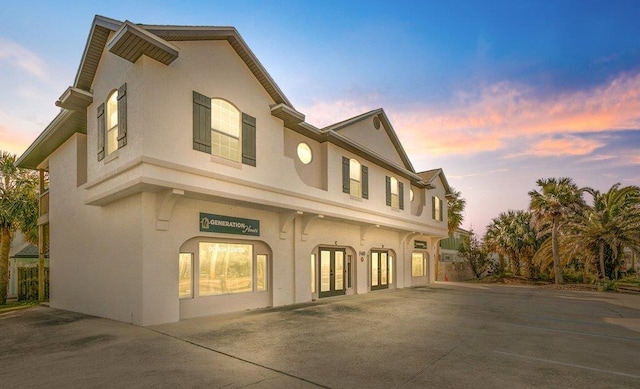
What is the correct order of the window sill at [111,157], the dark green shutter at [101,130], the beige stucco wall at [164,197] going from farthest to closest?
the dark green shutter at [101,130] < the window sill at [111,157] < the beige stucco wall at [164,197]

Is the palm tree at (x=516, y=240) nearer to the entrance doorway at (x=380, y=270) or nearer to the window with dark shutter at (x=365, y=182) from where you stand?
the entrance doorway at (x=380, y=270)

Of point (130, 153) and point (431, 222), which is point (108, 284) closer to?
point (130, 153)

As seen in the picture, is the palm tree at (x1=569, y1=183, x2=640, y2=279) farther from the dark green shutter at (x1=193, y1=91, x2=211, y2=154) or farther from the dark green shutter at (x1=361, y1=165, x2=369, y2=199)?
the dark green shutter at (x1=193, y1=91, x2=211, y2=154)

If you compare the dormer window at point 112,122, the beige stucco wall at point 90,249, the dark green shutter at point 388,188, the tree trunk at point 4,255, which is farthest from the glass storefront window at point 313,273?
the tree trunk at point 4,255

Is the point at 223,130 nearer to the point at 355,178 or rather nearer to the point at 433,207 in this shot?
the point at 355,178

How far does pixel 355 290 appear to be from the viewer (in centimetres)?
1903

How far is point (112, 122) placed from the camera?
1137 centimetres

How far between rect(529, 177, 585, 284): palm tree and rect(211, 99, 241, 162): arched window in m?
25.0

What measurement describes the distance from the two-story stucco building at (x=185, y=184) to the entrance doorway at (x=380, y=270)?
3.65 meters

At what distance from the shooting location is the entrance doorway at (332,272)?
17125mm

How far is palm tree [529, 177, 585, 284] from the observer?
2638 cm

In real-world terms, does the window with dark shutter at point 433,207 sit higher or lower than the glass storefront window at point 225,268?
higher

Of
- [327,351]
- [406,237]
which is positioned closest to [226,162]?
[327,351]

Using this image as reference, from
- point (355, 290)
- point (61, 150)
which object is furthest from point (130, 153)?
point (355, 290)
